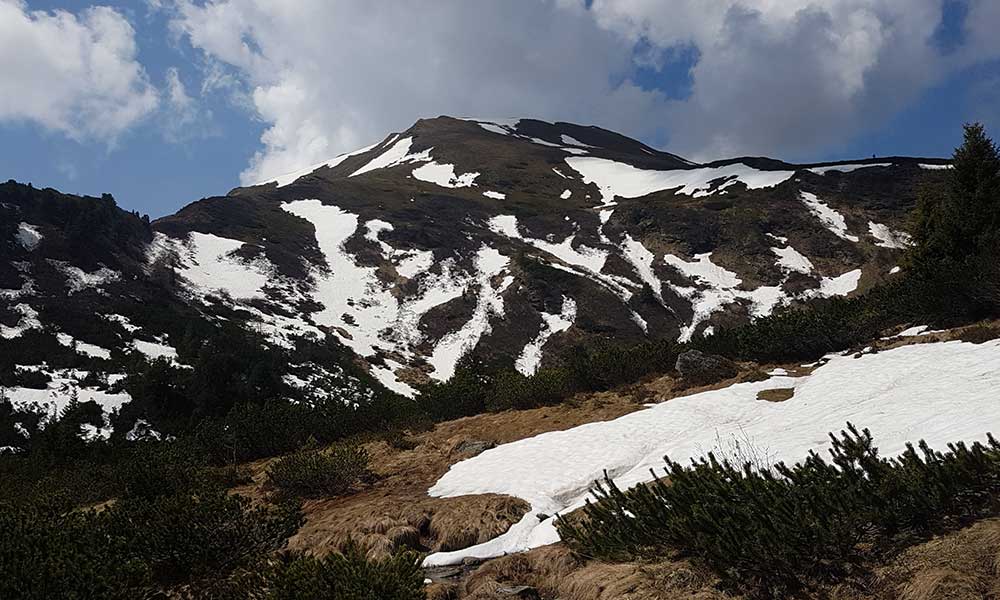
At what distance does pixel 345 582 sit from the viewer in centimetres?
443

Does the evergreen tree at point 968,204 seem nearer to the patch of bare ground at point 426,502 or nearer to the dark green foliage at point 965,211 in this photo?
the dark green foliage at point 965,211

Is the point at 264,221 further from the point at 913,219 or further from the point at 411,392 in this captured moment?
the point at 913,219

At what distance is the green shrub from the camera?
35.9 ft

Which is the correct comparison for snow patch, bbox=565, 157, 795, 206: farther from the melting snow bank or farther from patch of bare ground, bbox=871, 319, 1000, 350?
the melting snow bank

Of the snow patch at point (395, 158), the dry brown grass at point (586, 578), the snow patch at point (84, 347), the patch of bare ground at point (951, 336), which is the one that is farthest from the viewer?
the snow patch at point (395, 158)

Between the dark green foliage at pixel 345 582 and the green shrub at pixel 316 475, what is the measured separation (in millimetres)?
6486

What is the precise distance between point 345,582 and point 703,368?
1376 centimetres

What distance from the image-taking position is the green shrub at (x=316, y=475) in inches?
431

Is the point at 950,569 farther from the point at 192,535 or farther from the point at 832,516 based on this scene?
the point at 192,535

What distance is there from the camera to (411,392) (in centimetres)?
3641

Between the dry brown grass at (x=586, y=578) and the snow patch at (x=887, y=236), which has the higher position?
the snow patch at (x=887, y=236)

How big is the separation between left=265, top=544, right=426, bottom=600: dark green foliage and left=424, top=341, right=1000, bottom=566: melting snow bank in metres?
3.55

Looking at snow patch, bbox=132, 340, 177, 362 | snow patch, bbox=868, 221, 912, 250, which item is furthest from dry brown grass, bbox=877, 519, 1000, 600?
snow patch, bbox=868, 221, 912, 250

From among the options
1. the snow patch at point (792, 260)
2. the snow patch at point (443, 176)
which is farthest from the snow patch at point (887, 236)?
the snow patch at point (443, 176)
